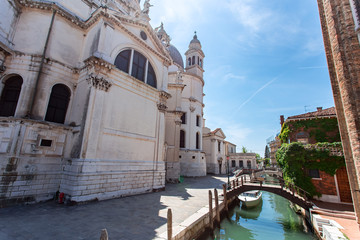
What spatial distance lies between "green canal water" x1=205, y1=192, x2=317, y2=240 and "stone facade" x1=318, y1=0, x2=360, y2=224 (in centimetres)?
638

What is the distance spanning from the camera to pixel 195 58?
30047 mm

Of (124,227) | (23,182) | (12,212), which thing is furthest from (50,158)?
(124,227)

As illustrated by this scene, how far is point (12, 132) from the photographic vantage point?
7.80m

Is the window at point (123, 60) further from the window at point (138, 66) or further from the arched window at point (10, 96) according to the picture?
the arched window at point (10, 96)

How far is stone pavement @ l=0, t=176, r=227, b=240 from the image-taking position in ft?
15.9

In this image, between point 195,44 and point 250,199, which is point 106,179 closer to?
point 250,199

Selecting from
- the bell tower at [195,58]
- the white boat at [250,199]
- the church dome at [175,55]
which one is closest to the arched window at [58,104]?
the white boat at [250,199]

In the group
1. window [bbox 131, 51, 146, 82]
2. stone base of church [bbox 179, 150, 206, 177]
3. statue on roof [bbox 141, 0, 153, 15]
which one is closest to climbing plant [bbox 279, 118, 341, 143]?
stone base of church [bbox 179, 150, 206, 177]

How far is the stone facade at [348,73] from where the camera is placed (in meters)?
4.10

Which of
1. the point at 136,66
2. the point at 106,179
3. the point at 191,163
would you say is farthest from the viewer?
the point at 191,163

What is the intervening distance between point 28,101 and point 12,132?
1.77 metres

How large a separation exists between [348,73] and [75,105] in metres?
12.3

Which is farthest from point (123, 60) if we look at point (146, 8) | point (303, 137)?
point (303, 137)

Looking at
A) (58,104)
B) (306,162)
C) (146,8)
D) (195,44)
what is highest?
(195,44)
